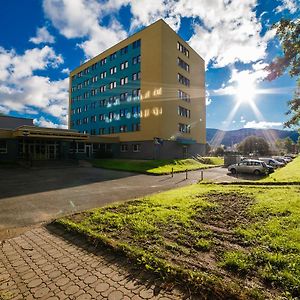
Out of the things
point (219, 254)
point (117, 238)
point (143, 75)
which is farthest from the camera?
point (143, 75)

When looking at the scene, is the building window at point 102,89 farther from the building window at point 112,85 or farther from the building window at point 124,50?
the building window at point 124,50

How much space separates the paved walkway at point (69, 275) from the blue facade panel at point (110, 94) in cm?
3578

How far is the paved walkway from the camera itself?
11.5 ft

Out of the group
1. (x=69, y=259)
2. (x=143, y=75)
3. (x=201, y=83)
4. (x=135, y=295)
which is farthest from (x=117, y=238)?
(x=201, y=83)

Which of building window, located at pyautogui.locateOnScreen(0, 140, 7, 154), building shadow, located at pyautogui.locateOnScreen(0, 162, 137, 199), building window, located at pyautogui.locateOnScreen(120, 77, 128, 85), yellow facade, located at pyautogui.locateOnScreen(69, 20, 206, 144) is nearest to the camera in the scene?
building shadow, located at pyautogui.locateOnScreen(0, 162, 137, 199)

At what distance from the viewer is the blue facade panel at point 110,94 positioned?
135 feet

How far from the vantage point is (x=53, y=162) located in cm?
3048

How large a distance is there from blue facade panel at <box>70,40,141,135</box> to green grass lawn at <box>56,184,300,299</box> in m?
33.6

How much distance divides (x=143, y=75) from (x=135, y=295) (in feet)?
130

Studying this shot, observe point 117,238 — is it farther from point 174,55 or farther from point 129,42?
point 129,42

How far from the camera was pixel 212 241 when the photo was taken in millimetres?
5090

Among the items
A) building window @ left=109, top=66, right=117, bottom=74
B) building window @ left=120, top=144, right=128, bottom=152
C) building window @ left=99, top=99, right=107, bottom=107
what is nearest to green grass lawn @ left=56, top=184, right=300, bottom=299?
building window @ left=120, top=144, right=128, bottom=152

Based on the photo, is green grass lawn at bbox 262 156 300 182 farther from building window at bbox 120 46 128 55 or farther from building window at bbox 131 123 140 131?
building window at bbox 120 46 128 55

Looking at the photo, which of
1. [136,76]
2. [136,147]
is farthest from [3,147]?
[136,76]
